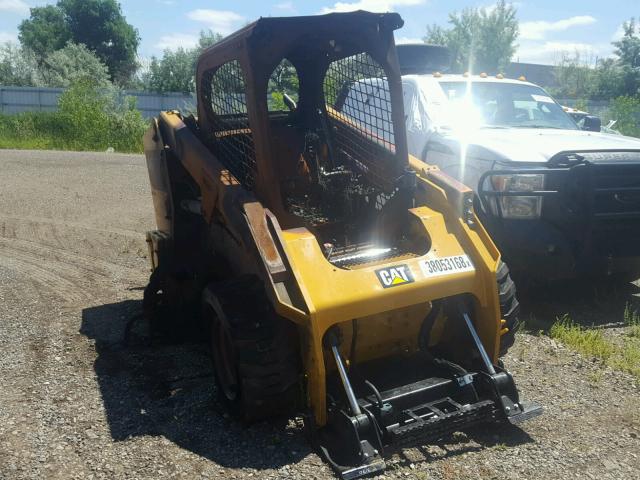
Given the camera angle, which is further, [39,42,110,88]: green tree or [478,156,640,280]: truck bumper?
[39,42,110,88]: green tree

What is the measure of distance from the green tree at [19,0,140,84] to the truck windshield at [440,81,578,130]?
173 feet

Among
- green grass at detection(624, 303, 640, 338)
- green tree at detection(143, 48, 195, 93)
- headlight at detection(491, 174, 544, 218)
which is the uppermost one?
green tree at detection(143, 48, 195, 93)

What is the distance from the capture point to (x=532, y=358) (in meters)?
5.14

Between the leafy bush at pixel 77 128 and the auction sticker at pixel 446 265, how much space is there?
1703 centimetres

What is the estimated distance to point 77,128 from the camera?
20.7 meters

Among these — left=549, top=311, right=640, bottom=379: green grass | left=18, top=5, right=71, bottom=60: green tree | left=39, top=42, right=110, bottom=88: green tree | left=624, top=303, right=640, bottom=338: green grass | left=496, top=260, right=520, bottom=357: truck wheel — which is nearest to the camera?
left=496, top=260, right=520, bottom=357: truck wheel

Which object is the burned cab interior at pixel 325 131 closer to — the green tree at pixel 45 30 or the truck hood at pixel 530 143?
the truck hood at pixel 530 143

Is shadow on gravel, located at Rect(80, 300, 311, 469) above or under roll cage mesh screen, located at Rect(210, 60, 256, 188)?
under

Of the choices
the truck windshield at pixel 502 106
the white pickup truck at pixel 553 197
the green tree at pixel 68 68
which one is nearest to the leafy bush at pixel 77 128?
the truck windshield at pixel 502 106

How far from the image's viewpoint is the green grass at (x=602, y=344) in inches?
198

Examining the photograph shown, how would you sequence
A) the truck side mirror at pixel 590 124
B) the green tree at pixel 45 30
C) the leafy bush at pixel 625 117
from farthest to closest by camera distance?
the green tree at pixel 45 30, the leafy bush at pixel 625 117, the truck side mirror at pixel 590 124

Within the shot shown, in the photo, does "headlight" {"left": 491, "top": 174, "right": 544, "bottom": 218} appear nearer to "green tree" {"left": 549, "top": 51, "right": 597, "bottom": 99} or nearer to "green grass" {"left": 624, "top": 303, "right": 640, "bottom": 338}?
"green grass" {"left": 624, "top": 303, "right": 640, "bottom": 338}

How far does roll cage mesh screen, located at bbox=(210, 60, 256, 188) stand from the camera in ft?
15.0

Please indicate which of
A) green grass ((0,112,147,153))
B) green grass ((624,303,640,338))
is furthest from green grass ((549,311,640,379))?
green grass ((0,112,147,153))
